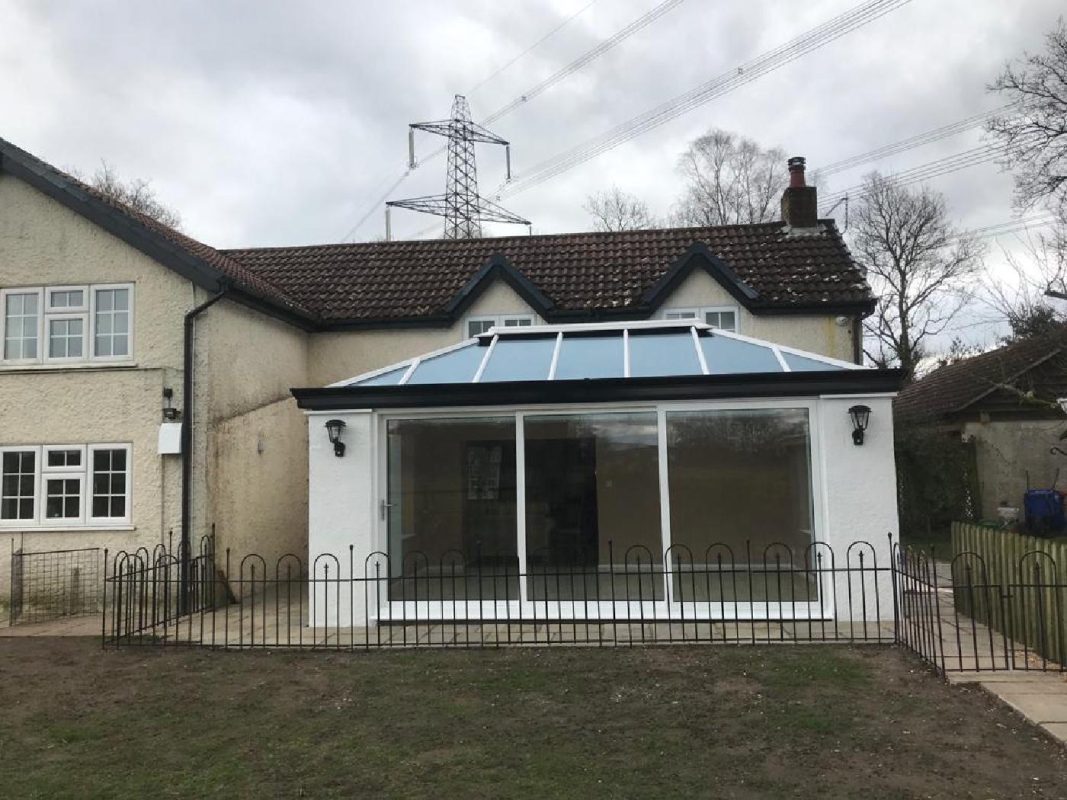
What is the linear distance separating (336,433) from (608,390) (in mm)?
3393

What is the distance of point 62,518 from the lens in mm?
11844

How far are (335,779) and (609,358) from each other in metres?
6.65

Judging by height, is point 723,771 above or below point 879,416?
below

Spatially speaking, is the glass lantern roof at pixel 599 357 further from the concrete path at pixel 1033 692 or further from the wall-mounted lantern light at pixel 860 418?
the concrete path at pixel 1033 692

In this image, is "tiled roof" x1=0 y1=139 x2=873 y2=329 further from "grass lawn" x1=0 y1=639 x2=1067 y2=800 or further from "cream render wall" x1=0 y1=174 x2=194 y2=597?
"grass lawn" x1=0 y1=639 x2=1067 y2=800

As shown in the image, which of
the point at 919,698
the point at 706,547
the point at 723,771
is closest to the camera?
the point at 723,771

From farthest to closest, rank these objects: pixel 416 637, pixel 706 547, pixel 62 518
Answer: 1. pixel 62 518
2. pixel 706 547
3. pixel 416 637

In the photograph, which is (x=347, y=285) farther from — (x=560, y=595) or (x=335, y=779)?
(x=335, y=779)

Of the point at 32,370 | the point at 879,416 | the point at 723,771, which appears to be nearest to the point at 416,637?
the point at 723,771

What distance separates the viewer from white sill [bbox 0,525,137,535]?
11708 mm

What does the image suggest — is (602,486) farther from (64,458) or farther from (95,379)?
(64,458)

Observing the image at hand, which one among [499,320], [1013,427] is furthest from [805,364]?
[1013,427]

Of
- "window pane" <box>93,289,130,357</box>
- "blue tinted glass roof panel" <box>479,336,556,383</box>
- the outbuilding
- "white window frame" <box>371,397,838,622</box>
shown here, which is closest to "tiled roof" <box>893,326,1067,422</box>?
the outbuilding

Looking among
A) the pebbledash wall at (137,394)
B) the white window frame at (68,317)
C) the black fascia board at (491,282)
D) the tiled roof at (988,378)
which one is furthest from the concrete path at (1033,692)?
the tiled roof at (988,378)
